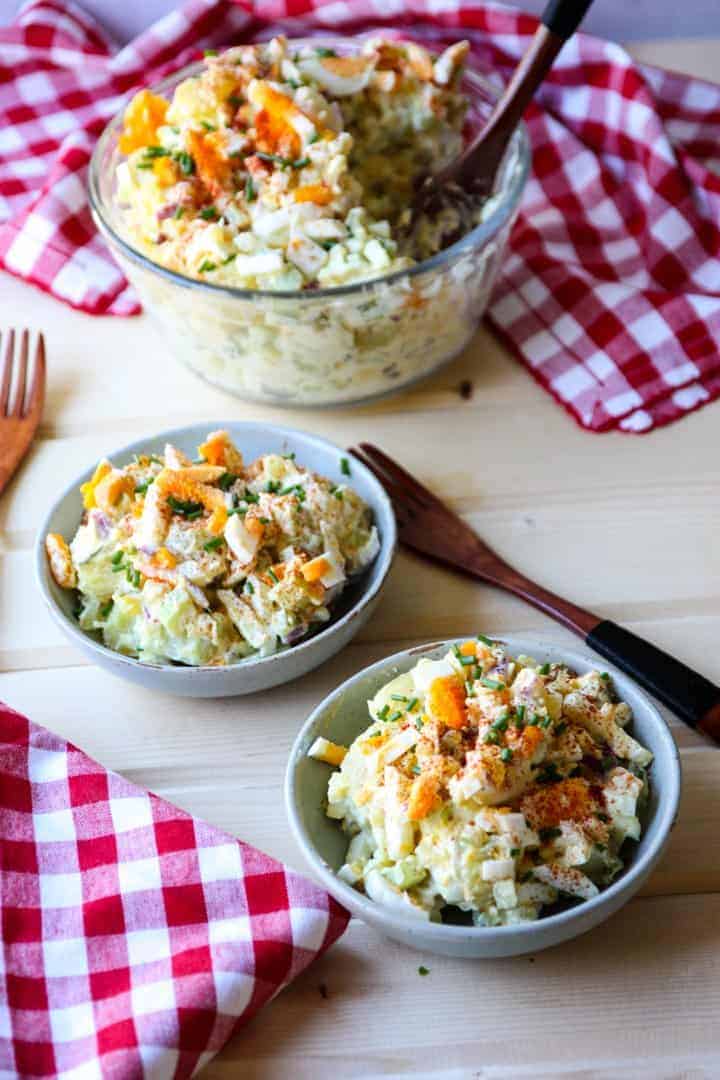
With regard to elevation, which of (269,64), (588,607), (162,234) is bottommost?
(588,607)

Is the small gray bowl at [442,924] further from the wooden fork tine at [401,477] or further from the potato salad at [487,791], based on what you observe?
the wooden fork tine at [401,477]

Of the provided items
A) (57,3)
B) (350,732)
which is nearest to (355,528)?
(350,732)

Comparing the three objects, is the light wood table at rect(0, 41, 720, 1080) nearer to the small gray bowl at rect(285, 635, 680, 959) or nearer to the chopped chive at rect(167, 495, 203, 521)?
the small gray bowl at rect(285, 635, 680, 959)

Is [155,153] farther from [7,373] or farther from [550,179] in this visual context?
[550,179]

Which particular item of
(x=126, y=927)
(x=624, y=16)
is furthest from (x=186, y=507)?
(x=624, y=16)

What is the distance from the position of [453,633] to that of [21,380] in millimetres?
801

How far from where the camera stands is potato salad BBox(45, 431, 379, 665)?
143 centimetres

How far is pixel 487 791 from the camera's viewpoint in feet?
3.84

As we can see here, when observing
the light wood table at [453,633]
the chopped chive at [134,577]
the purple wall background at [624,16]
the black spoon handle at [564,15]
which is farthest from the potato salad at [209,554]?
the purple wall background at [624,16]

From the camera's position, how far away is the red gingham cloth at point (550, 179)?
78.4 inches

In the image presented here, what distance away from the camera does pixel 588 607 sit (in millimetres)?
1631

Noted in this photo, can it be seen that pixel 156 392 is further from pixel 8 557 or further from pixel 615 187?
pixel 615 187

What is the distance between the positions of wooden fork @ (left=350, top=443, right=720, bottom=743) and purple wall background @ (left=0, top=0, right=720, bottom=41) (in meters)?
1.04

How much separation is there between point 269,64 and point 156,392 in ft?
1.69
